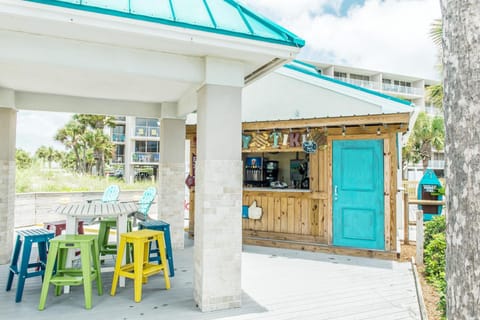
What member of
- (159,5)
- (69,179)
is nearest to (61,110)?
(159,5)

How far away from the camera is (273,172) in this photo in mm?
9211

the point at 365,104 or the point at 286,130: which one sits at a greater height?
the point at 365,104

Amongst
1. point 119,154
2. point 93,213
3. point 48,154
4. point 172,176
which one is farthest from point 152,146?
point 93,213

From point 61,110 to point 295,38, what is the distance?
13.4 feet

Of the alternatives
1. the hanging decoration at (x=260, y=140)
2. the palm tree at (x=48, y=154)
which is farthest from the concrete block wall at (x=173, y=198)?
the palm tree at (x=48, y=154)

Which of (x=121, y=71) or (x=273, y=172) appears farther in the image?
(x=273, y=172)

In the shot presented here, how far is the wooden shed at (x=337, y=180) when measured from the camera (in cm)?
571

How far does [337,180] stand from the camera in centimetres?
608

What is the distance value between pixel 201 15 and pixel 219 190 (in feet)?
5.70

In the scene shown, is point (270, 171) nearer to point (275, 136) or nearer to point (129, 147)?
point (275, 136)

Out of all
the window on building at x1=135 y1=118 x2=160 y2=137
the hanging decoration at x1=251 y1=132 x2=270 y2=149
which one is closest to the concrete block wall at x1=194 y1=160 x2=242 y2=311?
the hanging decoration at x1=251 y1=132 x2=270 y2=149

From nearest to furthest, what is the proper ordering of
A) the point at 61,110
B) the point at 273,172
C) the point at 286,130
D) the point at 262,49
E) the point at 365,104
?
1. the point at 262,49
2. the point at 61,110
3. the point at 286,130
4. the point at 365,104
5. the point at 273,172

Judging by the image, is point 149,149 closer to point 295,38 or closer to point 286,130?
point 286,130

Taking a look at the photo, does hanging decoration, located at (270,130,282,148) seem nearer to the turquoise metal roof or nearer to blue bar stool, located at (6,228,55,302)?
the turquoise metal roof
